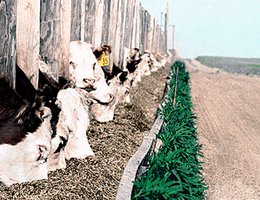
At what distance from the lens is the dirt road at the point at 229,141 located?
8.23 meters

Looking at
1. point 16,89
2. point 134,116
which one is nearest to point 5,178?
point 16,89

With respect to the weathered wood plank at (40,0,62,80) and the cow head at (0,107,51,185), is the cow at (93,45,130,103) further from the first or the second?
the cow head at (0,107,51,185)

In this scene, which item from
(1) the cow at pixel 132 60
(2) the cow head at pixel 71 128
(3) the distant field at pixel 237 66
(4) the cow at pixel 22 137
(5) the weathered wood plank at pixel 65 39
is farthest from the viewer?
(3) the distant field at pixel 237 66

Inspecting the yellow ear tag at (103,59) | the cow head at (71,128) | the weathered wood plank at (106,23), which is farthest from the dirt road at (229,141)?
the cow head at (71,128)

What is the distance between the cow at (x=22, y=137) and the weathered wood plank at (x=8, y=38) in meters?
0.09

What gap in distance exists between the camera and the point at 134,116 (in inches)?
265

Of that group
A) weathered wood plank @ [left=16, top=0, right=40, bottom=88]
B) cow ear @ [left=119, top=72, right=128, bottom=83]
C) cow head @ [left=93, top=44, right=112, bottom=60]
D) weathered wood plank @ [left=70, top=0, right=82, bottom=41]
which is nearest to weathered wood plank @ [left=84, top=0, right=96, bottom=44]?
cow head @ [left=93, top=44, right=112, bottom=60]

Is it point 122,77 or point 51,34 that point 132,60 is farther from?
point 51,34

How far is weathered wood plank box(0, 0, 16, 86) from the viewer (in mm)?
3339

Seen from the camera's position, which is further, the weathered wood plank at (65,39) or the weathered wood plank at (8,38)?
the weathered wood plank at (65,39)

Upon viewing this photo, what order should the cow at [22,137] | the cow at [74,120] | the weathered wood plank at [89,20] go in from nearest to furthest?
1. the cow at [22,137]
2. the cow at [74,120]
3. the weathered wood plank at [89,20]

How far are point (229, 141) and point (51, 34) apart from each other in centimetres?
818

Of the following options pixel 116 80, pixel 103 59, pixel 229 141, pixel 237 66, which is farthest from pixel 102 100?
pixel 237 66

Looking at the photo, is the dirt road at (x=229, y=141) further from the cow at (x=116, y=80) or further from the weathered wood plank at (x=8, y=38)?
the weathered wood plank at (x=8, y=38)
